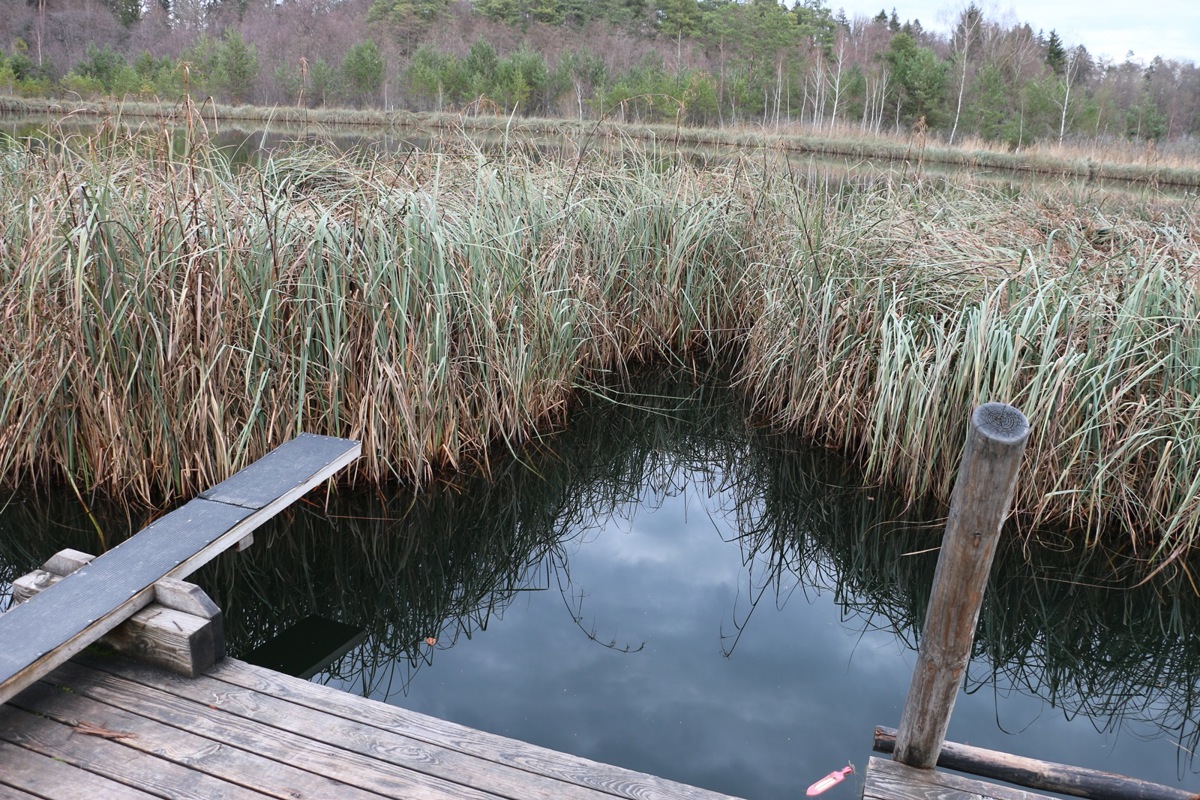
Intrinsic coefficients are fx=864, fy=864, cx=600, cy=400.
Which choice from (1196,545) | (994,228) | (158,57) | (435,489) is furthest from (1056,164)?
(158,57)

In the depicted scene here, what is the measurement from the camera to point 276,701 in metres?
1.98

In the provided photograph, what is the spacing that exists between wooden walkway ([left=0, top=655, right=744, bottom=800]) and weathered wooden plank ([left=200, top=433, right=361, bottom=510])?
2.32 ft

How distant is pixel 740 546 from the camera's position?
3672 millimetres

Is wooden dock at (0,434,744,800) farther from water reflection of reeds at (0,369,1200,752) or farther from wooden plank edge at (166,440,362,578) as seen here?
water reflection of reeds at (0,369,1200,752)

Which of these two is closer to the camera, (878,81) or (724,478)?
(724,478)

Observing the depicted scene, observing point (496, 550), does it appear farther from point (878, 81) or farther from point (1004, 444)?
point (878, 81)

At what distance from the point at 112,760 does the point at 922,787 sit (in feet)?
5.47

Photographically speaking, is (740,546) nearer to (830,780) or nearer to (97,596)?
(830,780)

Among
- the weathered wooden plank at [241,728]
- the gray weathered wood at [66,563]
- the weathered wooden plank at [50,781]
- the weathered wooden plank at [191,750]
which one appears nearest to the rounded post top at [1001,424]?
the weathered wooden plank at [241,728]

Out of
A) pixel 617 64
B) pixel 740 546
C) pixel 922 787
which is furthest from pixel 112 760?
pixel 617 64

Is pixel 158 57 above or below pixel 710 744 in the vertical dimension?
above

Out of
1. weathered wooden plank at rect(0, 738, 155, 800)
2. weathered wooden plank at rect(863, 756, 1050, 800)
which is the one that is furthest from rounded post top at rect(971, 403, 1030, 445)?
weathered wooden plank at rect(0, 738, 155, 800)

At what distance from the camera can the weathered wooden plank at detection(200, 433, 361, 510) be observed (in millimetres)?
2658

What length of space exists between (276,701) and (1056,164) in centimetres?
1749
